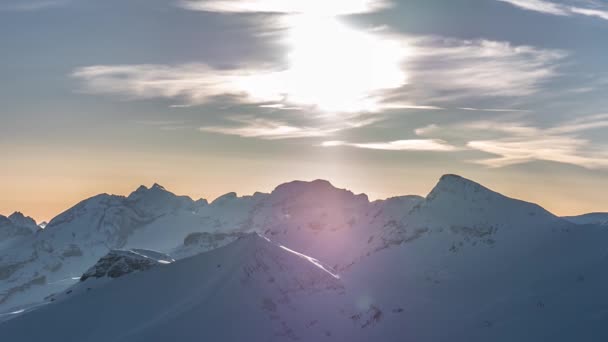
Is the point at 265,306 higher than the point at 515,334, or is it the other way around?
the point at 265,306

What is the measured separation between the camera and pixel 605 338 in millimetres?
166000

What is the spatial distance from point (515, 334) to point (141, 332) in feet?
334

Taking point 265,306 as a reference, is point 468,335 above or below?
below

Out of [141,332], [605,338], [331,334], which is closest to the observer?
[605,338]

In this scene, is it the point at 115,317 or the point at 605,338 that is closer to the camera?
the point at 605,338

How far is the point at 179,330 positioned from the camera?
595 ft

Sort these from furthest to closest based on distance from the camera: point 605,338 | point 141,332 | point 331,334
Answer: point 331,334
point 141,332
point 605,338

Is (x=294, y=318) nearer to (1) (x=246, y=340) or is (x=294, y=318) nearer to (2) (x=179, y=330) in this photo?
(1) (x=246, y=340)

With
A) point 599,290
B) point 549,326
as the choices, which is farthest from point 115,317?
point 599,290

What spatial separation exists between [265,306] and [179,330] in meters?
26.8

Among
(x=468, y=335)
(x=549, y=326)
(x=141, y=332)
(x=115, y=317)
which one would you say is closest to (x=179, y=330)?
(x=141, y=332)

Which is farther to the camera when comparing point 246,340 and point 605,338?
point 246,340

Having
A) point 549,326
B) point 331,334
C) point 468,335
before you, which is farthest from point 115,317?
point 549,326

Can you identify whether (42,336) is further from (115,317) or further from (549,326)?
(549,326)
